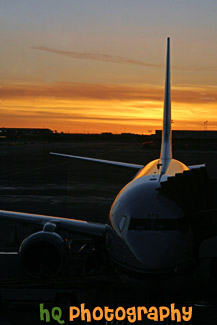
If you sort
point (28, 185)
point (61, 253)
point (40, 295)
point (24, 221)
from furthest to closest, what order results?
point (28, 185) → point (24, 221) → point (61, 253) → point (40, 295)

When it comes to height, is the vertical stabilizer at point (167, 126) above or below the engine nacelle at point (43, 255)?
above

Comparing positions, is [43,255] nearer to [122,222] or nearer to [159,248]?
[122,222]

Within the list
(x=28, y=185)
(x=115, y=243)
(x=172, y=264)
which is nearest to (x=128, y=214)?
(x=115, y=243)

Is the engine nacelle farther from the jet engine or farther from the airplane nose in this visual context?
the airplane nose

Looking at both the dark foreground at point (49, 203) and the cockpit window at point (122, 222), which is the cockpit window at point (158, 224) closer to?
the cockpit window at point (122, 222)

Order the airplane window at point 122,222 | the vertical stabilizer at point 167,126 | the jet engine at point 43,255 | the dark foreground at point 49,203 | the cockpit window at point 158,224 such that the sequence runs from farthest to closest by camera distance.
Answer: the vertical stabilizer at point 167,126 < the jet engine at point 43,255 < the dark foreground at point 49,203 < the airplane window at point 122,222 < the cockpit window at point 158,224

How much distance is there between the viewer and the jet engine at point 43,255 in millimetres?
16589

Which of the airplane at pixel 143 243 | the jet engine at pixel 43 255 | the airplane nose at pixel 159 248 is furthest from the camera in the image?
the jet engine at pixel 43 255

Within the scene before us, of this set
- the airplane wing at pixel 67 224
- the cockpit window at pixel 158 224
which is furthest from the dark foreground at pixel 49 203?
the cockpit window at pixel 158 224

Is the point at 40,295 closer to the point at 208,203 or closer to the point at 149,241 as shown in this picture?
the point at 149,241

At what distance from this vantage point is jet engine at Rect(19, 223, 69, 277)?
16.6m

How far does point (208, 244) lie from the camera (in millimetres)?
13773

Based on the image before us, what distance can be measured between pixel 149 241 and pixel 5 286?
5.76 meters

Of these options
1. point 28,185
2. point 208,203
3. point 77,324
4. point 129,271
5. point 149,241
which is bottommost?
point 77,324
